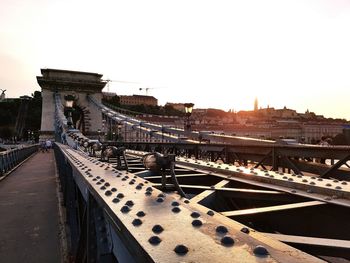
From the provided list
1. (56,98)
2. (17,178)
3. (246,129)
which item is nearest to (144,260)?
(17,178)

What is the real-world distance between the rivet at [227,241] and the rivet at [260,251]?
106mm

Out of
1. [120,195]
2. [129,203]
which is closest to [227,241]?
[129,203]

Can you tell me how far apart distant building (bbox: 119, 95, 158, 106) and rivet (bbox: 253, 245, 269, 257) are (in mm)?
149781

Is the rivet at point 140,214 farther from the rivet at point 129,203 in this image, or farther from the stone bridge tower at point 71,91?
the stone bridge tower at point 71,91

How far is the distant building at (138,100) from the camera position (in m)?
152

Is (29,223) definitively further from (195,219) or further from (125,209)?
(195,219)

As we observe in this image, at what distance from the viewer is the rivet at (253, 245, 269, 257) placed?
4.07 ft

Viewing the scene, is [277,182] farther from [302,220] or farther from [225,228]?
[225,228]

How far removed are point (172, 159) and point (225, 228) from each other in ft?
4.03

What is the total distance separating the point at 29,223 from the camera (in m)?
6.61

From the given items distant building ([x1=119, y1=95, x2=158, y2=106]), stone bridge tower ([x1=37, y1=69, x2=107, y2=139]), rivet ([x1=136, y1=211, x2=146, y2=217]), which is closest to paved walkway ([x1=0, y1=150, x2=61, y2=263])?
rivet ([x1=136, y1=211, x2=146, y2=217])

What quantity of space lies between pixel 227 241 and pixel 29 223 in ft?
19.7

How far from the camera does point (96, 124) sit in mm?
58312

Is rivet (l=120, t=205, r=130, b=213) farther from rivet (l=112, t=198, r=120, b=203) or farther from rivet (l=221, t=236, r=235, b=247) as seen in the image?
rivet (l=221, t=236, r=235, b=247)
